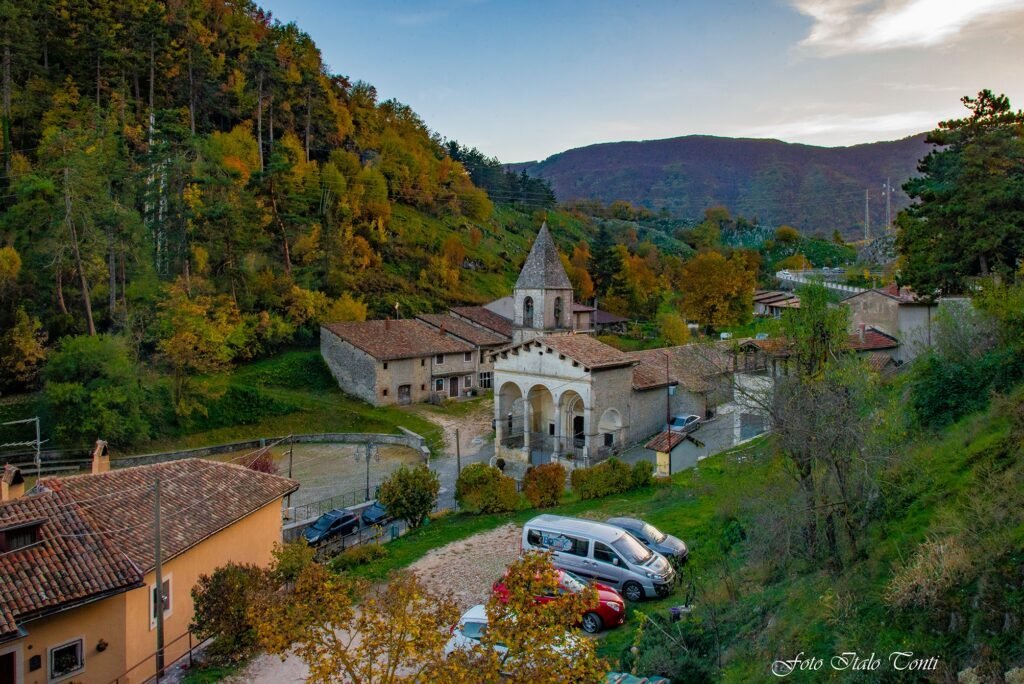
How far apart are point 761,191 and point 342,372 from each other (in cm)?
17637

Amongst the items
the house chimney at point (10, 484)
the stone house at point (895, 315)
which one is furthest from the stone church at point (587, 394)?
the house chimney at point (10, 484)

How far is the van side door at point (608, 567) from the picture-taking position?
15234mm

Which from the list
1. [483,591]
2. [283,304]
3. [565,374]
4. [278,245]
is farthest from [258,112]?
[483,591]

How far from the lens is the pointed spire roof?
45438 mm

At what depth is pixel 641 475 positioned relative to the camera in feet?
84.3

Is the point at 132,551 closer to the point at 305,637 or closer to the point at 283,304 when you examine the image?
the point at 305,637

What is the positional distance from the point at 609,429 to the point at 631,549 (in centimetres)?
1932

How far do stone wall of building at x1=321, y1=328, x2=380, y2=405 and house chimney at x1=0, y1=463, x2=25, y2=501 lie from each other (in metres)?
26.4

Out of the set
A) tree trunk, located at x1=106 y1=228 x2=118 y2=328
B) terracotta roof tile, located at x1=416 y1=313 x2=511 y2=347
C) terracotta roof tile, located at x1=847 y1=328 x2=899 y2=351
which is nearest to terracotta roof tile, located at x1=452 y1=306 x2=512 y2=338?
terracotta roof tile, located at x1=416 y1=313 x2=511 y2=347

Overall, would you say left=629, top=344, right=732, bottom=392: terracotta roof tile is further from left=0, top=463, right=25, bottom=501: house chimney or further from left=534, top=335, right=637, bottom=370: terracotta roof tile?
left=0, top=463, right=25, bottom=501: house chimney

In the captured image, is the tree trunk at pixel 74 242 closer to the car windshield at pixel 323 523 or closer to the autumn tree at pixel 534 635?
the car windshield at pixel 323 523

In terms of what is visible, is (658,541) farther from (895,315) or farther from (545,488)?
(895,315)

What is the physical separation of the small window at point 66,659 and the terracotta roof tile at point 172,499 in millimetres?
1826

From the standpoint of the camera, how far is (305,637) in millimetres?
8406
